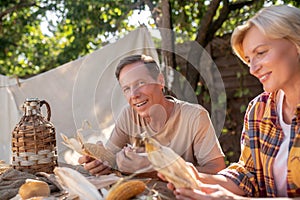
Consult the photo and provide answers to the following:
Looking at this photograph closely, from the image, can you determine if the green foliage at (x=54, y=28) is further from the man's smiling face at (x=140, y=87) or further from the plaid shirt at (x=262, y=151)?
the plaid shirt at (x=262, y=151)

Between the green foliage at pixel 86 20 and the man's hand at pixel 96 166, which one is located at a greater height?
the green foliage at pixel 86 20

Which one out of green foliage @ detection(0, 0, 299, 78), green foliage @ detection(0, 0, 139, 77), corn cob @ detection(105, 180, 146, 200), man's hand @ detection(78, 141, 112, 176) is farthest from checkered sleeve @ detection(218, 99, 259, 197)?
green foliage @ detection(0, 0, 139, 77)

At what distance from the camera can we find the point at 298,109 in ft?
3.58

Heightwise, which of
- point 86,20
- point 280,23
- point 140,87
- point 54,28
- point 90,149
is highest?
point 54,28

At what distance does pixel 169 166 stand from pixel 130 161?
37 centimetres

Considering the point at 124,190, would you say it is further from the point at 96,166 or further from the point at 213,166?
the point at 213,166

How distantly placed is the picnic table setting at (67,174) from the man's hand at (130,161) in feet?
0.08

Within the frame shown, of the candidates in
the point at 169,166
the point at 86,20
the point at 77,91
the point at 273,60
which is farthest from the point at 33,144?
the point at 86,20

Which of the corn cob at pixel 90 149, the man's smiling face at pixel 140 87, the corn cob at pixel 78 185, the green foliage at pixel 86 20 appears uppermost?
the green foliage at pixel 86 20

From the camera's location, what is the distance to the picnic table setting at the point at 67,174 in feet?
3.17

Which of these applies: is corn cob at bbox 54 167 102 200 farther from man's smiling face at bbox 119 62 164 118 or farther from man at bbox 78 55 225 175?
man's smiling face at bbox 119 62 164 118

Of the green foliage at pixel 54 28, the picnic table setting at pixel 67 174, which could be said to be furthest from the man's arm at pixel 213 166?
the green foliage at pixel 54 28

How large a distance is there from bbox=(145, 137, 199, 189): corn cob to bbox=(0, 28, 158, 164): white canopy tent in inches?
44.7

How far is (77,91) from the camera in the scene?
2561 millimetres
